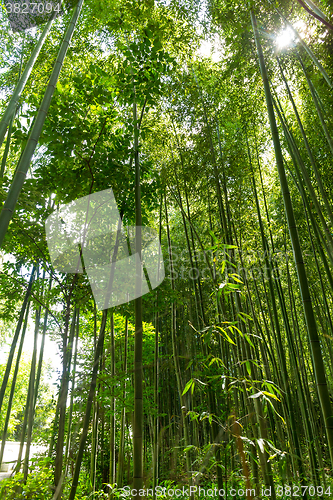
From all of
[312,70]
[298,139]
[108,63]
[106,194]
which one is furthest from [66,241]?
[298,139]

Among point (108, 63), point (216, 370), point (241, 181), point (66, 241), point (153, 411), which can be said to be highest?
point (108, 63)

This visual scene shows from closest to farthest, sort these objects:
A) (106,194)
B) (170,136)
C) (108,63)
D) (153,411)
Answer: (106,194), (153,411), (108,63), (170,136)

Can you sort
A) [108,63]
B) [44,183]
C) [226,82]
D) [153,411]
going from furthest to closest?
1. [226,82]
2. [108,63]
3. [153,411]
4. [44,183]

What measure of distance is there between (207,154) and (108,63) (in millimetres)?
1437

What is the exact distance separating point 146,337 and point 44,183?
3.94 m

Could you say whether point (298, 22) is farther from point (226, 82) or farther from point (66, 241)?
point (66, 241)

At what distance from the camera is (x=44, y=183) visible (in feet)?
7.13

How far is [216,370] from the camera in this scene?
3.20 meters

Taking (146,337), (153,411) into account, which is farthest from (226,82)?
(146,337)

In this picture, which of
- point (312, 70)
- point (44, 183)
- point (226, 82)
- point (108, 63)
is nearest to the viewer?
point (44, 183)

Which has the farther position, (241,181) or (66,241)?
(241,181)

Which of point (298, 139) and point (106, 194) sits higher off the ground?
point (298, 139)

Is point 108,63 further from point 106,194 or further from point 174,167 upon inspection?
point 106,194

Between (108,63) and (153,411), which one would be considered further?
(108,63)
